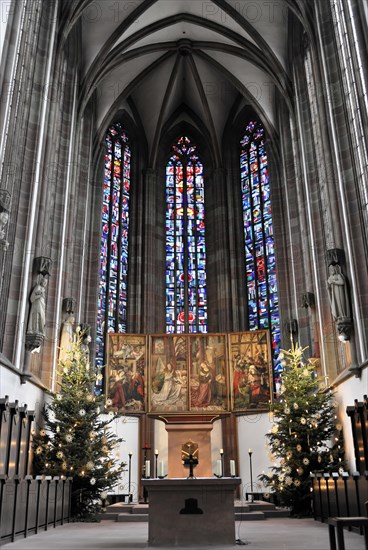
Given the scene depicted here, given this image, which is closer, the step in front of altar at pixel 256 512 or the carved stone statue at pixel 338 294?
the step in front of altar at pixel 256 512

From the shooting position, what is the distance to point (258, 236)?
26.0m

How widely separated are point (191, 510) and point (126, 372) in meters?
11.1

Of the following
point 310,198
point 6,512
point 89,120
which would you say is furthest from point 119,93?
point 6,512

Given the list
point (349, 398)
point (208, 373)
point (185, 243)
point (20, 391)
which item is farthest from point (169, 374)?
point (185, 243)

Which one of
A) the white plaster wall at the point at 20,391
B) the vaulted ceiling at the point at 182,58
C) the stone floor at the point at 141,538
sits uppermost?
the vaulted ceiling at the point at 182,58

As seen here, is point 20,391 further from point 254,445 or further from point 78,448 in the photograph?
point 254,445

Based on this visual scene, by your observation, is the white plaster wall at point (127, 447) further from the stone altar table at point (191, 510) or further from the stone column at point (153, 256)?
the stone altar table at point (191, 510)

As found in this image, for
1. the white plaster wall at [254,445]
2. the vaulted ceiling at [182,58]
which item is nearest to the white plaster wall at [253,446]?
the white plaster wall at [254,445]

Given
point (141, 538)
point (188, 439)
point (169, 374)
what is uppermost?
point (169, 374)

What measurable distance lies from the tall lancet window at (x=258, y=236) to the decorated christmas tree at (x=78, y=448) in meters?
10.0

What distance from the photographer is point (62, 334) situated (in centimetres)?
1908

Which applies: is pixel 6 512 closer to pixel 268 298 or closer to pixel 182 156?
pixel 268 298

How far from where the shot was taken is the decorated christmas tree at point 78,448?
46.7ft

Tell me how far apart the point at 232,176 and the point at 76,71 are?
29.7 ft
